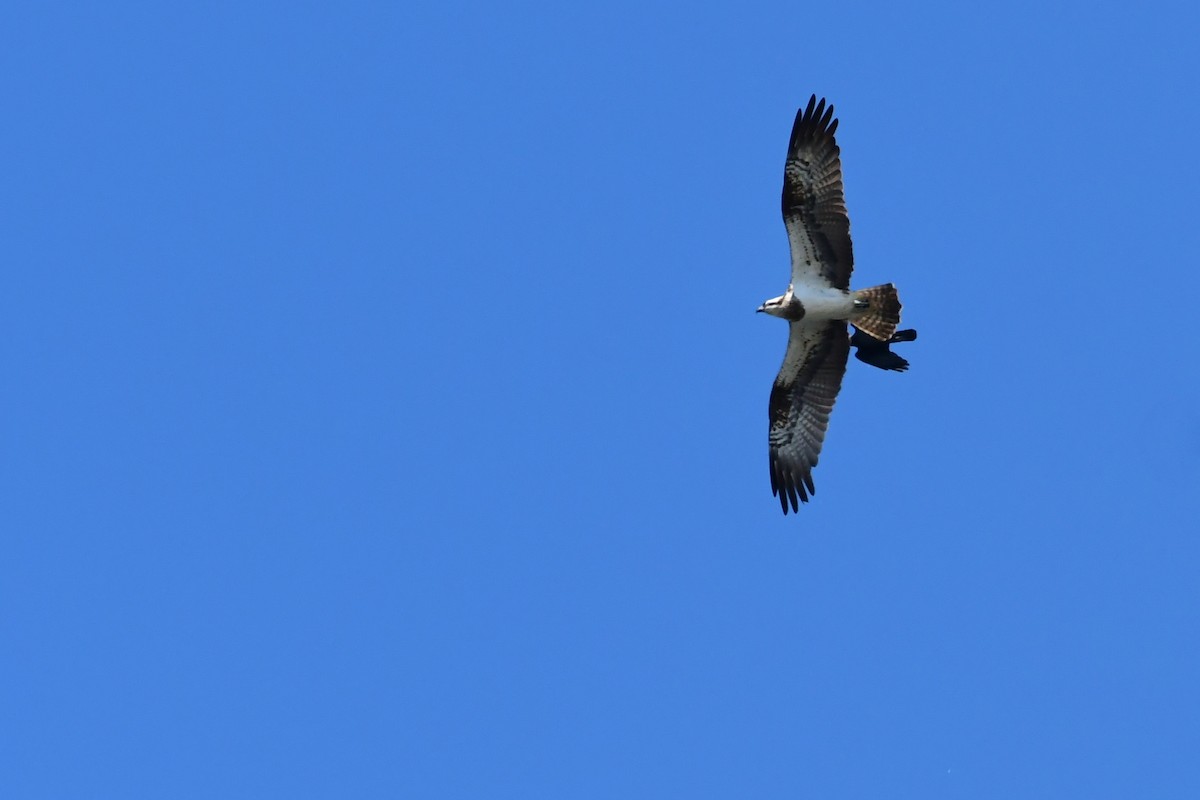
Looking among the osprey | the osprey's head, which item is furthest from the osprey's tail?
the osprey's head

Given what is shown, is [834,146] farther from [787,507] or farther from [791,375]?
[787,507]

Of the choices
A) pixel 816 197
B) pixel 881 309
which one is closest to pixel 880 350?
pixel 881 309

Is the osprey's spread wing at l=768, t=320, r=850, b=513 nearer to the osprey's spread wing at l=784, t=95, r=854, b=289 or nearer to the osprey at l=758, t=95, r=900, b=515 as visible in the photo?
the osprey at l=758, t=95, r=900, b=515

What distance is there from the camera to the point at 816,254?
86.5 ft

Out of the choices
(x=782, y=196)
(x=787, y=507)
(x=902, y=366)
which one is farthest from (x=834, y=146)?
(x=787, y=507)

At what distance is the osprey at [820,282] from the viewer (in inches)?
1029

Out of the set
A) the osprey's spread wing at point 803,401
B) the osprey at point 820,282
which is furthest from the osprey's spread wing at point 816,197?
the osprey's spread wing at point 803,401

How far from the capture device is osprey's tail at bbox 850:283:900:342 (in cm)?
2652

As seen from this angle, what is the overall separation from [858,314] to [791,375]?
1.72 metres

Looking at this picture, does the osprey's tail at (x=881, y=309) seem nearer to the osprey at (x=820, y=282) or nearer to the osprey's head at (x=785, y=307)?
the osprey at (x=820, y=282)

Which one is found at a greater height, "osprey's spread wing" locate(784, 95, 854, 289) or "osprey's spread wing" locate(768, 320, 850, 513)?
"osprey's spread wing" locate(784, 95, 854, 289)

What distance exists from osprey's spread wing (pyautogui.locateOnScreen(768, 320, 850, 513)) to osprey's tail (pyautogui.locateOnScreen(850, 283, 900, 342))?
0.54 metres

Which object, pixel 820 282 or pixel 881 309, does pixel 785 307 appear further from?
pixel 881 309

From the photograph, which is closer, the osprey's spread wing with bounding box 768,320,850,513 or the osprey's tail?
the osprey's tail
